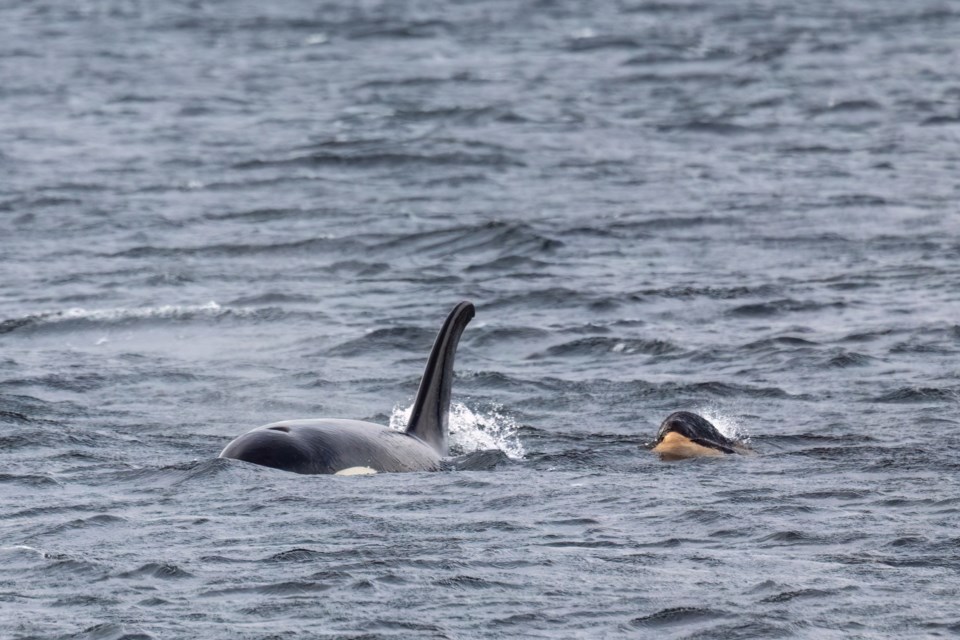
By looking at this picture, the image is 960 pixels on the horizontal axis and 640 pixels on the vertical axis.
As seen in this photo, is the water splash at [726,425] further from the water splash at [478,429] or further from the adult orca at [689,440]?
the water splash at [478,429]

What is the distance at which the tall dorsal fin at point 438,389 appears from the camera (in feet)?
47.0

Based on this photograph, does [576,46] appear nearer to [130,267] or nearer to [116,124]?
[116,124]

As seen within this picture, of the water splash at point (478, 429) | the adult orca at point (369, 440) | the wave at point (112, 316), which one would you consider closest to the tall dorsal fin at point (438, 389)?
the adult orca at point (369, 440)

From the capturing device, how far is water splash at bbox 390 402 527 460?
14.9 metres

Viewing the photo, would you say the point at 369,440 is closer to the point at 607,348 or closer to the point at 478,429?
the point at 478,429

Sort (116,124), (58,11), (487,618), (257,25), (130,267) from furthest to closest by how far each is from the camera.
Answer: (58,11) → (257,25) → (116,124) → (130,267) → (487,618)

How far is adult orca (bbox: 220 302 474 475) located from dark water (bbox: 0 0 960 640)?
19 cm

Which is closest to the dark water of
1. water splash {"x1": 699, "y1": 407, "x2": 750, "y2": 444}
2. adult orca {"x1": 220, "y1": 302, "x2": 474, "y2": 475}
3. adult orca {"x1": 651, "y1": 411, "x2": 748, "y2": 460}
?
water splash {"x1": 699, "y1": 407, "x2": 750, "y2": 444}

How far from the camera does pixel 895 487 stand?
13.0 m

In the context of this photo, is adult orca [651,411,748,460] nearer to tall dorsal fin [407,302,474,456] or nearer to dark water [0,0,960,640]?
dark water [0,0,960,640]

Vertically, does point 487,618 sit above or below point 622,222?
above

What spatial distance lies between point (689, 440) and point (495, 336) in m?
6.18

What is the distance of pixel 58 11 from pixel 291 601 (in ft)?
182

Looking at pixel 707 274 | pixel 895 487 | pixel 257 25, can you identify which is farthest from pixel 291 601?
pixel 257 25
